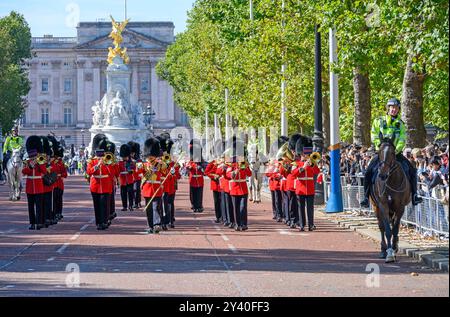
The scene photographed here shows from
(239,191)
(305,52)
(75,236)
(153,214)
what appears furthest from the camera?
(305,52)

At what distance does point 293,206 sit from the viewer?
30953 mm

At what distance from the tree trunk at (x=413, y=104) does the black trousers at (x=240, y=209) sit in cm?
495

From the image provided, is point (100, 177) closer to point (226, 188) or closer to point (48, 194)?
point (48, 194)

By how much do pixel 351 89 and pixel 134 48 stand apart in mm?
125926

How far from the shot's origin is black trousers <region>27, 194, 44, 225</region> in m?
30.3

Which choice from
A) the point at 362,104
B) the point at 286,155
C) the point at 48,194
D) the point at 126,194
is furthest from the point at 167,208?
the point at 362,104

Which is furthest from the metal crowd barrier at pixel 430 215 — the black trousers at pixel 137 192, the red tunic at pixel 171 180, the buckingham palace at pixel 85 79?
the buckingham palace at pixel 85 79

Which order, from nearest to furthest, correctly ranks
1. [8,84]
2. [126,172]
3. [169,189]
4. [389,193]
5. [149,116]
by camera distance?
[389,193] → [169,189] → [126,172] → [8,84] → [149,116]

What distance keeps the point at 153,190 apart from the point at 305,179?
3.62m

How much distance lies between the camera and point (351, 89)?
155 ft

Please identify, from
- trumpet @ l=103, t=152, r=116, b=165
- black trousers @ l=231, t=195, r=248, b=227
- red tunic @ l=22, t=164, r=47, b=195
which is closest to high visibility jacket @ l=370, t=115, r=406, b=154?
black trousers @ l=231, t=195, r=248, b=227

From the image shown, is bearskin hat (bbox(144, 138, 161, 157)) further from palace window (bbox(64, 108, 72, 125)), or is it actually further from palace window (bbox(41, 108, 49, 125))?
palace window (bbox(41, 108, 49, 125))

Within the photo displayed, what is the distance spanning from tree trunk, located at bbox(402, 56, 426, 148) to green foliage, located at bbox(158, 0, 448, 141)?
1.51ft
